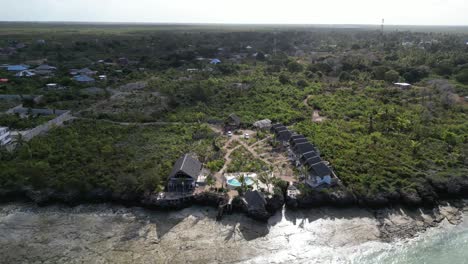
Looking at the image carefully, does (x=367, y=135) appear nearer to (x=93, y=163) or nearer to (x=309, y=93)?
(x=309, y=93)

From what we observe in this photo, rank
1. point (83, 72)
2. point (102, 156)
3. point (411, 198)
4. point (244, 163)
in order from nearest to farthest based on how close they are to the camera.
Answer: point (411, 198)
point (244, 163)
point (102, 156)
point (83, 72)

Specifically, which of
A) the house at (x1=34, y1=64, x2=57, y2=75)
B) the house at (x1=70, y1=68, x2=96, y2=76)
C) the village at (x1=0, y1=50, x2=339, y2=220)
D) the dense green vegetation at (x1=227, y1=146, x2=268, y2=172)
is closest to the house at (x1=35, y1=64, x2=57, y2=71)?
the house at (x1=34, y1=64, x2=57, y2=75)

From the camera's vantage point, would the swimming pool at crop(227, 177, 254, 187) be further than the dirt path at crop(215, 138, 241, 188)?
No

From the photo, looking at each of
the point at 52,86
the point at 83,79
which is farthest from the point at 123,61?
the point at 52,86

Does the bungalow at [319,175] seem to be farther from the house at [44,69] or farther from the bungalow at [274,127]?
the house at [44,69]

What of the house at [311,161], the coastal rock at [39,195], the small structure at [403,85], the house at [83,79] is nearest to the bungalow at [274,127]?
the house at [311,161]

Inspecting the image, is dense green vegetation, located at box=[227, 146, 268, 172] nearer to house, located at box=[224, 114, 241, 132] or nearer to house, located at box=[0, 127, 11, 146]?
house, located at box=[224, 114, 241, 132]

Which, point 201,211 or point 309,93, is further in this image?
point 309,93

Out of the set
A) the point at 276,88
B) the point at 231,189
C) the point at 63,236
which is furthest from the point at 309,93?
the point at 63,236

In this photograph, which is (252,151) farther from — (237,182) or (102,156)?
(102,156)
